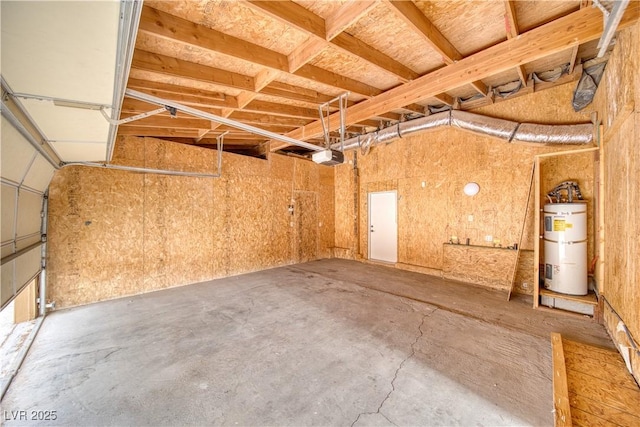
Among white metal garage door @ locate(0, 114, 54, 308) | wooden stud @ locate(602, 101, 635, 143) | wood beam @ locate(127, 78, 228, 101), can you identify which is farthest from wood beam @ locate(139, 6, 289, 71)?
wooden stud @ locate(602, 101, 635, 143)

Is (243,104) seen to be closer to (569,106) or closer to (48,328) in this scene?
(48,328)

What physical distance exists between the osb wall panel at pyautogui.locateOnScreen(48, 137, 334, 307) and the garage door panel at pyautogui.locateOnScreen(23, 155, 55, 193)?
2.07 feet

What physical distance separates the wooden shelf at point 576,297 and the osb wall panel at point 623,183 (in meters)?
0.25

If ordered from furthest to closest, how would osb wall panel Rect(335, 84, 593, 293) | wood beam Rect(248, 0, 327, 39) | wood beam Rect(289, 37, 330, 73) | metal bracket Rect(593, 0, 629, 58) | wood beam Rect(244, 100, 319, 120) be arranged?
osb wall panel Rect(335, 84, 593, 293)
wood beam Rect(244, 100, 319, 120)
wood beam Rect(289, 37, 330, 73)
wood beam Rect(248, 0, 327, 39)
metal bracket Rect(593, 0, 629, 58)

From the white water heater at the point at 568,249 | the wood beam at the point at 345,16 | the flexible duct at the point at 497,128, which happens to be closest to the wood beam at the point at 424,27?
the wood beam at the point at 345,16

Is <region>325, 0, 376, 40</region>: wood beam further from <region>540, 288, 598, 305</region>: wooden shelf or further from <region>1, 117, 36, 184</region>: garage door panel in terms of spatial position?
<region>540, 288, 598, 305</region>: wooden shelf

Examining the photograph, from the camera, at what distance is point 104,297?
3957 mm

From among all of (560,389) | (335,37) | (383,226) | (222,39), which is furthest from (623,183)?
(383,226)

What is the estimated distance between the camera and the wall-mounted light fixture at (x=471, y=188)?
4688mm

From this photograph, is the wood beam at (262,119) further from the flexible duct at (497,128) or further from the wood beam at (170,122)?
the flexible duct at (497,128)

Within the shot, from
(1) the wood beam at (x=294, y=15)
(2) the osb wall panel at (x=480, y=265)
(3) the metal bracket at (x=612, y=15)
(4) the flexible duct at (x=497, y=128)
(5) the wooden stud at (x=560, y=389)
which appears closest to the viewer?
(3) the metal bracket at (x=612, y=15)

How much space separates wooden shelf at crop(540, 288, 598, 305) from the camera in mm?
3115

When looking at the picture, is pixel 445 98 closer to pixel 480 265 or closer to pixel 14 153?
pixel 480 265

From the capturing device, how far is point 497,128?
4000 millimetres
